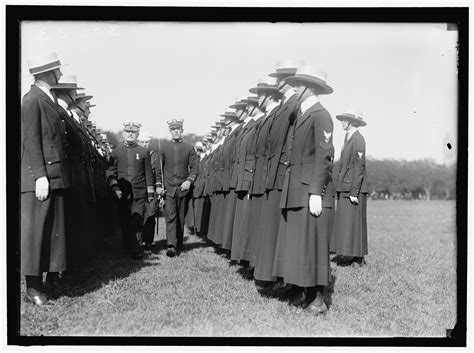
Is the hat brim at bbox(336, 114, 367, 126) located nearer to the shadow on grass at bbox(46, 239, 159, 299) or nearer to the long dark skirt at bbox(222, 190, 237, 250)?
the long dark skirt at bbox(222, 190, 237, 250)

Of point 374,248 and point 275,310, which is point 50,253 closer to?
point 275,310

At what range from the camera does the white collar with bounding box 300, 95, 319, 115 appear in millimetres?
5977

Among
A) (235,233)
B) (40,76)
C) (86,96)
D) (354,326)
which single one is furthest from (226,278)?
(86,96)

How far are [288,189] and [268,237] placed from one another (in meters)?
0.89

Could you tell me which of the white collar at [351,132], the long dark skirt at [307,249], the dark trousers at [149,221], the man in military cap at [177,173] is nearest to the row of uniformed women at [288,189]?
the long dark skirt at [307,249]

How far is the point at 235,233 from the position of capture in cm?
821

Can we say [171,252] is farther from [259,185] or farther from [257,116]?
[259,185]

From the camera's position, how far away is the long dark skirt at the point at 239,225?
312 inches

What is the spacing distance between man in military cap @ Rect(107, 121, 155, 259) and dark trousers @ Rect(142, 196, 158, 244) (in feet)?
1.05

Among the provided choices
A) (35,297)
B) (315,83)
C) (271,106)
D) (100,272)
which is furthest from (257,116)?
(35,297)

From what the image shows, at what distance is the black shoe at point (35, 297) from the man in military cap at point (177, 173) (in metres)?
4.59

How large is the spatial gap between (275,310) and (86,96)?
5789 millimetres

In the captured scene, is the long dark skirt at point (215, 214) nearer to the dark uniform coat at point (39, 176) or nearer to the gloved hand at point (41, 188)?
the dark uniform coat at point (39, 176)

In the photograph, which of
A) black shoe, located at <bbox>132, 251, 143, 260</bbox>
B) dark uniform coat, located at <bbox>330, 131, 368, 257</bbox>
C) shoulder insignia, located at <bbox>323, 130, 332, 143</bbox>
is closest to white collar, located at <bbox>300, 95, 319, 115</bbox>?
shoulder insignia, located at <bbox>323, 130, 332, 143</bbox>
